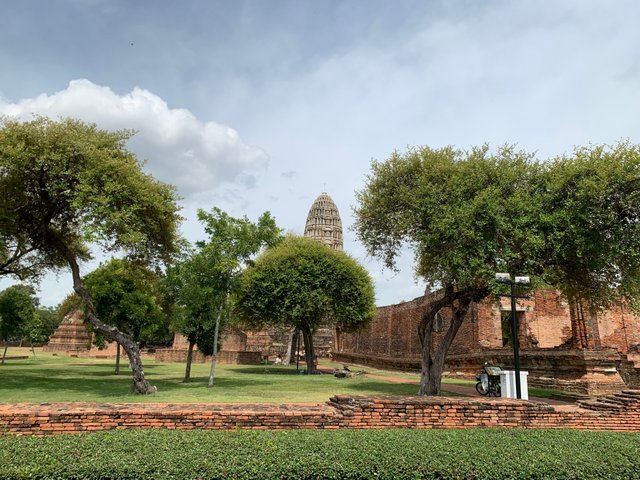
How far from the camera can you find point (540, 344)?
83.4 ft

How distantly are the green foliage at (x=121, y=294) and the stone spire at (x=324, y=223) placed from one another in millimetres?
37850

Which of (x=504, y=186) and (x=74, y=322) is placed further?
(x=74, y=322)

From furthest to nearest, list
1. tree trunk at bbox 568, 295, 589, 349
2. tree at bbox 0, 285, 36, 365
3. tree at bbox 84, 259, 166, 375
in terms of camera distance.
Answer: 1. tree at bbox 0, 285, 36, 365
2. tree at bbox 84, 259, 166, 375
3. tree trunk at bbox 568, 295, 589, 349

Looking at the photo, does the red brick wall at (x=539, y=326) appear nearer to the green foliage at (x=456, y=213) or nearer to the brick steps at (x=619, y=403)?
the green foliage at (x=456, y=213)

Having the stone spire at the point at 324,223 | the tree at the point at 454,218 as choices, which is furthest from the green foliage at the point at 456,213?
the stone spire at the point at 324,223

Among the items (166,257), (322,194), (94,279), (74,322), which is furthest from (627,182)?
(322,194)

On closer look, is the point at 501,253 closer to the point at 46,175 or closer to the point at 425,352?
the point at 425,352

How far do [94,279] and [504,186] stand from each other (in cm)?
1824

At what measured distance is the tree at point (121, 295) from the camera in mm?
21750

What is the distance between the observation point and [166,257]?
1856cm

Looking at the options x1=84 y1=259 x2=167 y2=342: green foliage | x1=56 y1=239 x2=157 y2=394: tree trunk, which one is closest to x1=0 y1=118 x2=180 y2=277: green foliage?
x1=56 y1=239 x2=157 y2=394: tree trunk

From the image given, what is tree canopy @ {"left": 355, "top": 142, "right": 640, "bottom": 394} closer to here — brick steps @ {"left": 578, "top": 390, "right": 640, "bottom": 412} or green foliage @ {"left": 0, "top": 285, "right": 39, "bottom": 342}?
brick steps @ {"left": 578, "top": 390, "right": 640, "bottom": 412}

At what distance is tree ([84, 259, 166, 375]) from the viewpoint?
856 inches

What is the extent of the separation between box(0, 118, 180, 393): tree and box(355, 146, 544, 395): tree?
7.48 metres
